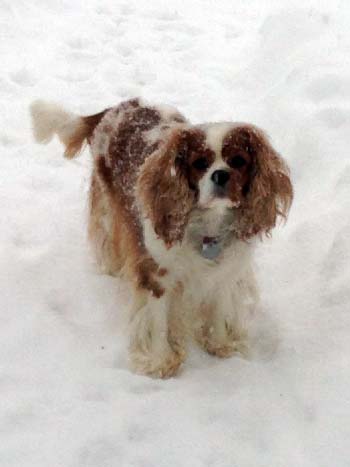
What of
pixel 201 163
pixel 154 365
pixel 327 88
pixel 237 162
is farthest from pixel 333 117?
pixel 154 365

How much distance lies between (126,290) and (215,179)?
3.71 feet

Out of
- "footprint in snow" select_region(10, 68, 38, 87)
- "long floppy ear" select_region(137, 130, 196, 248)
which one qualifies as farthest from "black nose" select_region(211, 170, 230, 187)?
"footprint in snow" select_region(10, 68, 38, 87)

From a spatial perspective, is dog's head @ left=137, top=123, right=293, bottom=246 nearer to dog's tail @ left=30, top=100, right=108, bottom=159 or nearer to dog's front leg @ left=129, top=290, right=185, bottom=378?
dog's front leg @ left=129, top=290, right=185, bottom=378

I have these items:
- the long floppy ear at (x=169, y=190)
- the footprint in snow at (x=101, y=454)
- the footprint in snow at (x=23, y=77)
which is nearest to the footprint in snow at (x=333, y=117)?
the long floppy ear at (x=169, y=190)

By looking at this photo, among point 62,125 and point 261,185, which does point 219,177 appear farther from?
point 62,125

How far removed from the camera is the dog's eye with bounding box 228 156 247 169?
8.60 feet

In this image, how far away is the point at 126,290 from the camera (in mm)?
3463

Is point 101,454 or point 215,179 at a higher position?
point 215,179

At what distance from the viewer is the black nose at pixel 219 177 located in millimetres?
2525

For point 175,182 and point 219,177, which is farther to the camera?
point 175,182

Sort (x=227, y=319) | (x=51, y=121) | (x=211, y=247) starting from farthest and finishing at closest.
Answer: (x=51, y=121) < (x=227, y=319) < (x=211, y=247)

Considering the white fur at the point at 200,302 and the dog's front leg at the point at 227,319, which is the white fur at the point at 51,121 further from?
the dog's front leg at the point at 227,319

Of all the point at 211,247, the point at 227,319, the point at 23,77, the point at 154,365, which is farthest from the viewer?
the point at 23,77

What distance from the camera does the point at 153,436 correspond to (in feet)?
8.50
